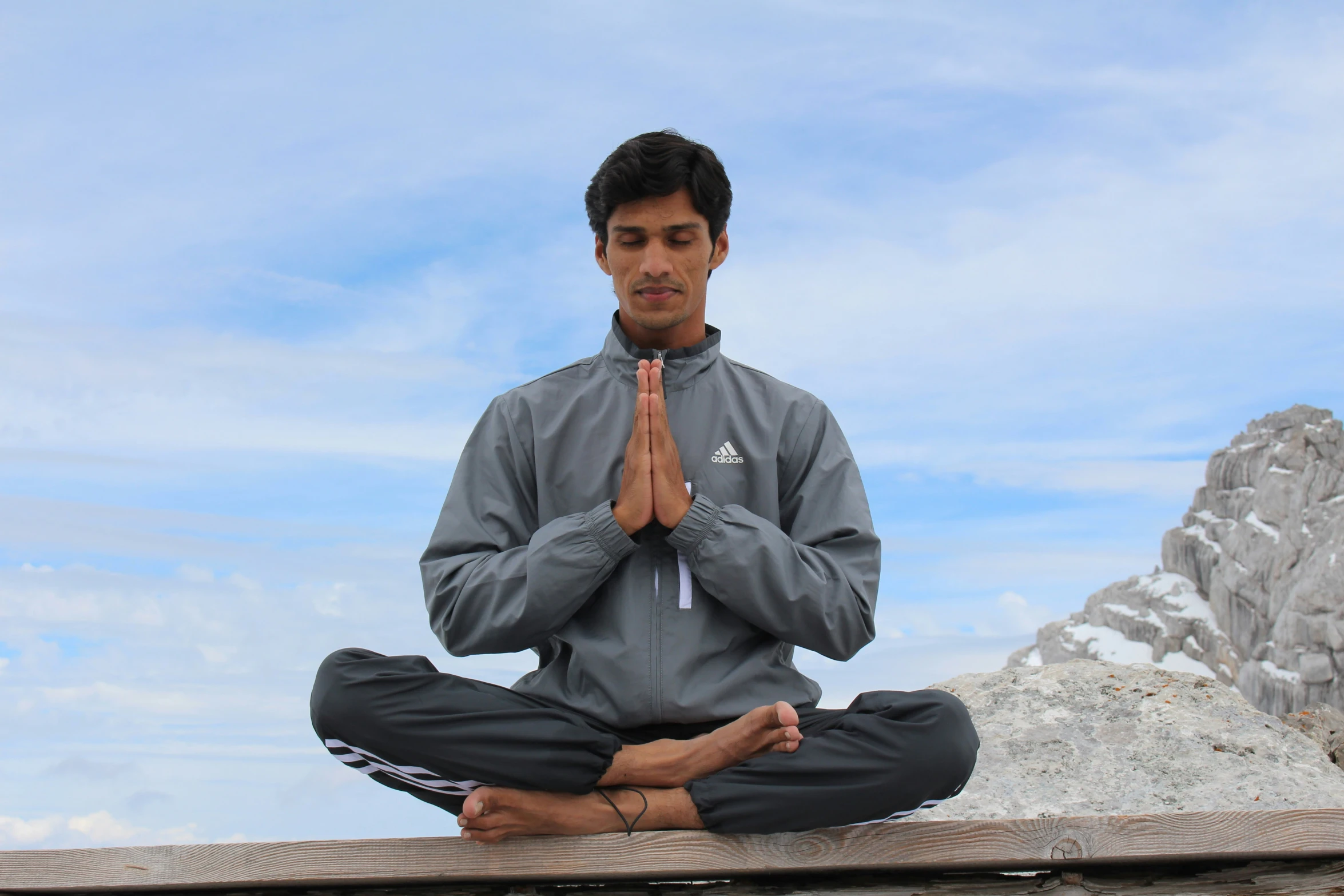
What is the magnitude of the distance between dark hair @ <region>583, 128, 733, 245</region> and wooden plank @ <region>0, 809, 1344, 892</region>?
6.70 feet

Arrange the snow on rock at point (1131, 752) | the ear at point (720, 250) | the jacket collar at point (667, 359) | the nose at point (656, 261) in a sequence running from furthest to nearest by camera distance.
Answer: the snow on rock at point (1131, 752) → the ear at point (720, 250) → the jacket collar at point (667, 359) → the nose at point (656, 261)

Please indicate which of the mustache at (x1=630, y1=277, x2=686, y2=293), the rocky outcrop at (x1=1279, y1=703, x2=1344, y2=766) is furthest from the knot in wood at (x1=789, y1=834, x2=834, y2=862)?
the rocky outcrop at (x1=1279, y1=703, x2=1344, y2=766)

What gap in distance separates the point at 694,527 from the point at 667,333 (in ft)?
2.83

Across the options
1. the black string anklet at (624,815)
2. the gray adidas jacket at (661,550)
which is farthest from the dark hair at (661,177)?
the black string anklet at (624,815)

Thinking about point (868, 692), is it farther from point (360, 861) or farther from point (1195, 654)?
point (1195, 654)

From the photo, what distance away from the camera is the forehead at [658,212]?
348 centimetres

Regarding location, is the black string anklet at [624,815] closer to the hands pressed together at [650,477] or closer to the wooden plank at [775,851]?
the wooden plank at [775,851]

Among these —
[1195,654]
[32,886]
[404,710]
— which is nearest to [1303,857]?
[404,710]

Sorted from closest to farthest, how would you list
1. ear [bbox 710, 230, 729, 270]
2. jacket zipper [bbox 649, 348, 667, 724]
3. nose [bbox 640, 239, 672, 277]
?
jacket zipper [bbox 649, 348, 667, 724]
nose [bbox 640, 239, 672, 277]
ear [bbox 710, 230, 729, 270]

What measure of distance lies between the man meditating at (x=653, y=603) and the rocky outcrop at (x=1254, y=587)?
45.7 m

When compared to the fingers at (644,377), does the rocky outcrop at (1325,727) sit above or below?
below

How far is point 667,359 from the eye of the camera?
3.65 metres

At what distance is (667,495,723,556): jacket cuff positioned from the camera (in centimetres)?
311

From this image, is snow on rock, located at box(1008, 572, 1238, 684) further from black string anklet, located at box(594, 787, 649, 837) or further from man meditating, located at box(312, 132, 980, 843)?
black string anklet, located at box(594, 787, 649, 837)
